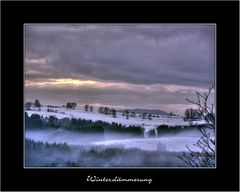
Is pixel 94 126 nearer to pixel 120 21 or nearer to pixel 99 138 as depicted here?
pixel 99 138

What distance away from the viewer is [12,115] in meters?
13.2

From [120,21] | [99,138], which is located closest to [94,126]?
[99,138]

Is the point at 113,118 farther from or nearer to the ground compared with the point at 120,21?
nearer to the ground

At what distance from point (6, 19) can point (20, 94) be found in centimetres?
70

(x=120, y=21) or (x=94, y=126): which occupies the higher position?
(x=120, y=21)

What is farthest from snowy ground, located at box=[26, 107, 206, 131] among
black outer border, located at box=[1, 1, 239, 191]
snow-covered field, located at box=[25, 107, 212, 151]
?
black outer border, located at box=[1, 1, 239, 191]

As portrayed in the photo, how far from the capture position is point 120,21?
1321 centimetres

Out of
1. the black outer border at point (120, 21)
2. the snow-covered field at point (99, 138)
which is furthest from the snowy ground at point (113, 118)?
the black outer border at point (120, 21)

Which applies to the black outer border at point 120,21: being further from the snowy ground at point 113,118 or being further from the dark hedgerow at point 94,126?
the snowy ground at point 113,118

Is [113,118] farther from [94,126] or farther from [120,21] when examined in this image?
[120,21]

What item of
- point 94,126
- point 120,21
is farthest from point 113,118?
point 120,21

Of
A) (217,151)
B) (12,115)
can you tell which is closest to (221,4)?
(217,151)

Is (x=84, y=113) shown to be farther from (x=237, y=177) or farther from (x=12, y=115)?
(x=237, y=177)

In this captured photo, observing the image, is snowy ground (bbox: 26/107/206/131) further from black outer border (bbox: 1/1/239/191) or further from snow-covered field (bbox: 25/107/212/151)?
black outer border (bbox: 1/1/239/191)
